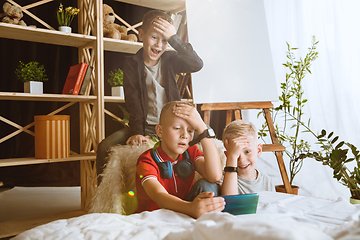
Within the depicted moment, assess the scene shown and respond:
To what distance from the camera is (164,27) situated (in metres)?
1.21

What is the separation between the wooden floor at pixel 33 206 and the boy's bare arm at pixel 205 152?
98cm

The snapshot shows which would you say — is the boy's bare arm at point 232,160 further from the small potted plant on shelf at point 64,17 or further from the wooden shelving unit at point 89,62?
the small potted plant on shelf at point 64,17

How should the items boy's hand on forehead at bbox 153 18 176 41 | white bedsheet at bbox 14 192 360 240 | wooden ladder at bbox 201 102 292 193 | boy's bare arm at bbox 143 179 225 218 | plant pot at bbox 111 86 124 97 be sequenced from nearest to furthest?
white bedsheet at bbox 14 192 360 240 < boy's bare arm at bbox 143 179 225 218 < boy's hand on forehead at bbox 153 18 176 41 < wooden ladder at bbox 201 102 292 193 < plant pot at bbox 111 86 124 97

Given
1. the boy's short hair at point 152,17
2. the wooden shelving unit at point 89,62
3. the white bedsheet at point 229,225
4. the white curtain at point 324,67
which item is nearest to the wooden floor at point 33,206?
the wooden shelving unit at point 89,62

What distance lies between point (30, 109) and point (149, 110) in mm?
1104

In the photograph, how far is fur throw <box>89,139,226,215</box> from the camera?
40.8 inches

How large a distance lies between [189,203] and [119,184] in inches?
13.0

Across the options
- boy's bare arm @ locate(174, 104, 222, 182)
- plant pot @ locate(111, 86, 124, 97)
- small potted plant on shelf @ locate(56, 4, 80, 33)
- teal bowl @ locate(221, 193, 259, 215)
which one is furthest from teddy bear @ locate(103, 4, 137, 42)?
teal bowl @ locate(221, 193, 259, 215)

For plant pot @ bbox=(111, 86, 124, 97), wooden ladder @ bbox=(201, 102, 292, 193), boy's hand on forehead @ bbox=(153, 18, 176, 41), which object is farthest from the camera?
plant pot @ bbox=(111, 86, 124, 97)

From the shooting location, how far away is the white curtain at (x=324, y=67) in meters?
1.82

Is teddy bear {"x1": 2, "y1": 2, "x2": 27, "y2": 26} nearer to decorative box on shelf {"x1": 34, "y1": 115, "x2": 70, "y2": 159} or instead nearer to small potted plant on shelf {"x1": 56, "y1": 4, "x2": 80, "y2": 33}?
small potted plant on shelf {"x1": 56, "y1": 4, "x2": 80, "y2": 33}

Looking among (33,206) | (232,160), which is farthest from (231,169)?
(33,206)

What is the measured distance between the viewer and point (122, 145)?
3.92ft

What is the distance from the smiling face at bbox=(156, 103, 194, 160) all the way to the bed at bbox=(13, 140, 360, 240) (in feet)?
0.44
